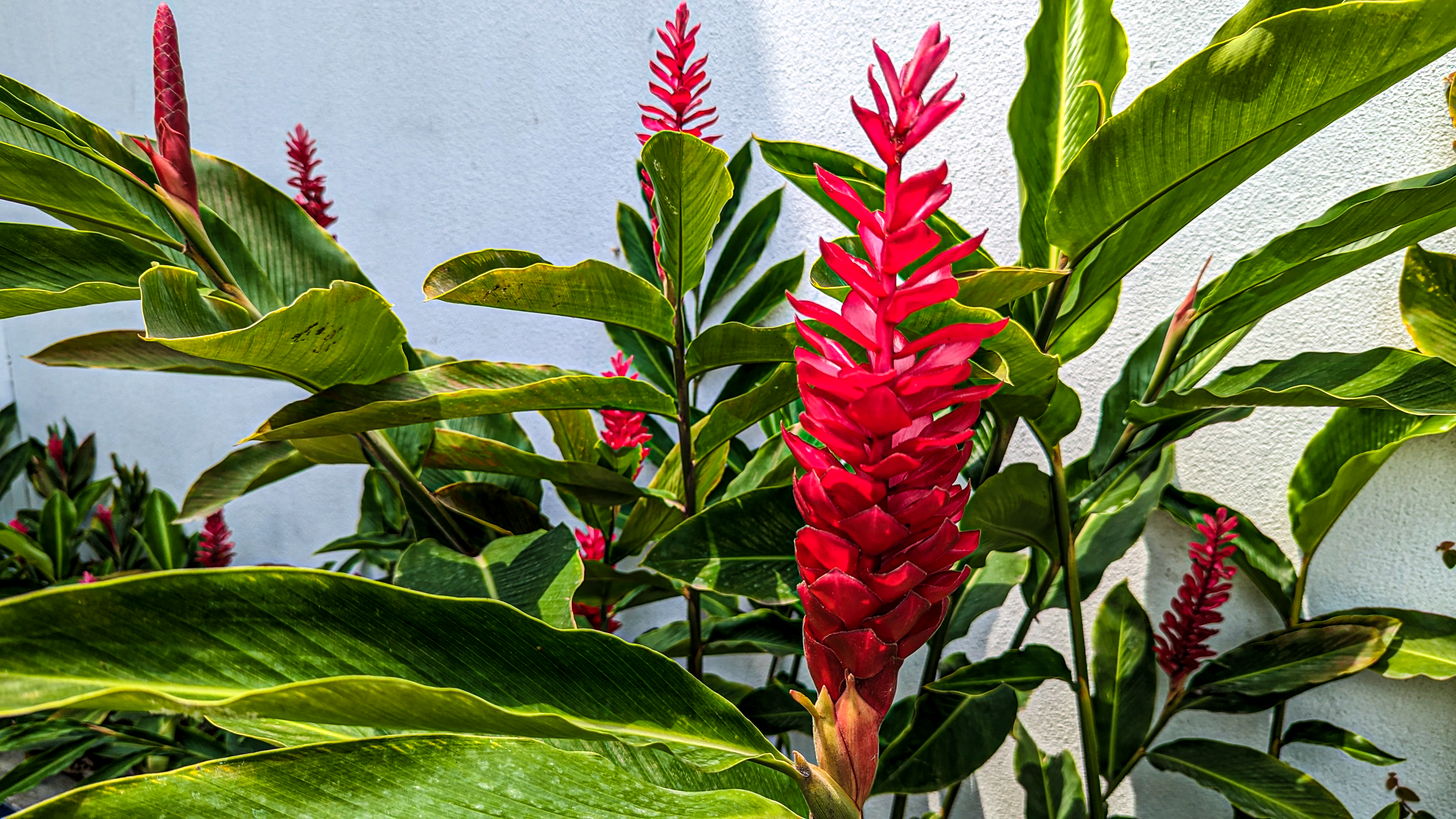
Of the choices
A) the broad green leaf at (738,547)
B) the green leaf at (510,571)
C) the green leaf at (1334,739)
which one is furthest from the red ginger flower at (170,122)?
the green leaf at (1334,739)

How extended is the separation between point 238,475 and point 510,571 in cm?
34

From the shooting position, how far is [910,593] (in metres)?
0.32

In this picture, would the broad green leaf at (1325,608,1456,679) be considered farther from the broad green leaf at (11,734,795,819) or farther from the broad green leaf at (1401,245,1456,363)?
the broad green leaf at (11,734,795,819)

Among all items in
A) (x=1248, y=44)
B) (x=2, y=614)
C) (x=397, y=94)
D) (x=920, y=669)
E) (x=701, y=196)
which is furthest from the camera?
(x=397, y=94)

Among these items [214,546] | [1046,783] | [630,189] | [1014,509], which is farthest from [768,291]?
[214,546]

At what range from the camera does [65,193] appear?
52cm

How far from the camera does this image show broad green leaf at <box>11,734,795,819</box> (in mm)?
276

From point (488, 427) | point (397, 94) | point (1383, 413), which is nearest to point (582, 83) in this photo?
point (397, 94)

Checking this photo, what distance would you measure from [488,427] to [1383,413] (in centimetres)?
84

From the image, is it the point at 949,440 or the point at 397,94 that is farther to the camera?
the point at 397,94

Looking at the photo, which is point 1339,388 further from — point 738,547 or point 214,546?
point 214,546

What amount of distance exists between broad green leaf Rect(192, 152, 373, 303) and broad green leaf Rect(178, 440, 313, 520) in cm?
16

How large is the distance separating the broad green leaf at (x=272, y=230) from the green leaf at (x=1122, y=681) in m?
0.78

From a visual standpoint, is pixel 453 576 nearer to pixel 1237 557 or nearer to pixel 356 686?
pixel 356 686
